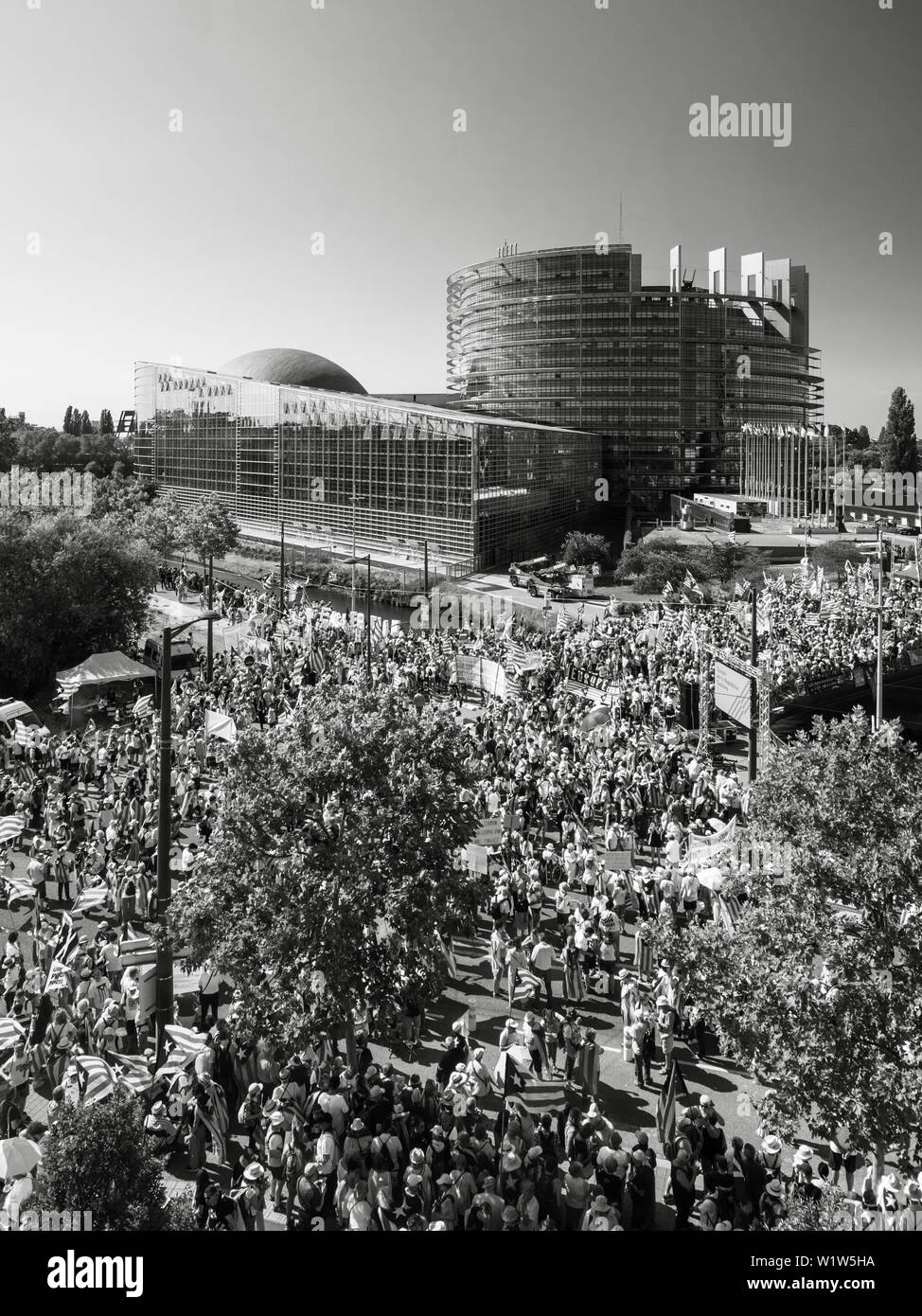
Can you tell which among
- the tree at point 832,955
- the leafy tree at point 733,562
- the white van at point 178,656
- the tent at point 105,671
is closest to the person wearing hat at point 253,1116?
the tree at point 832,955

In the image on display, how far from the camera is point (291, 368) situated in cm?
10269

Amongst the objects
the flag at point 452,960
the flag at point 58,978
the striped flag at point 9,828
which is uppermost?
the striped flag at point 9,828

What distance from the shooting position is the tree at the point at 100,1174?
630 centimetres

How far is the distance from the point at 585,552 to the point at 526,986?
5923 cm

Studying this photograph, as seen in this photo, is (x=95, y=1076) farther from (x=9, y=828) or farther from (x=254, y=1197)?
(x=9, y=828)

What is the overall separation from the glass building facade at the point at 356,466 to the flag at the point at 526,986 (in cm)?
4521

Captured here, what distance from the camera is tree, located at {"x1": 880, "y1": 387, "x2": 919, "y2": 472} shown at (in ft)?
382

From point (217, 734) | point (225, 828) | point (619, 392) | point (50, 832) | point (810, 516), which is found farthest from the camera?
point (619, 392)

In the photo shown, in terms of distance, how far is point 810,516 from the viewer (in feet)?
330

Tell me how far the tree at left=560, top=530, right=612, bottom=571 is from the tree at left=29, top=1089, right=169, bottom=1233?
207 ft

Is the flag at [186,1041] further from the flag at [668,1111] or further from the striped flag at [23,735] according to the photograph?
the striped flag at [23,735]

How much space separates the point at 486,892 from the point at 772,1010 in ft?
12.9
